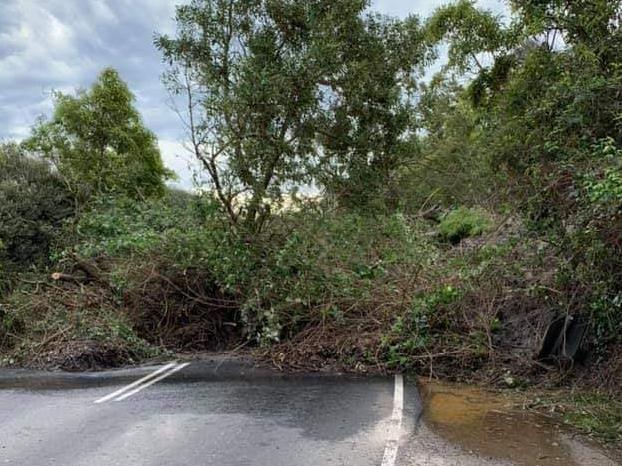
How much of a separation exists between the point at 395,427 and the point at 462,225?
1298cm

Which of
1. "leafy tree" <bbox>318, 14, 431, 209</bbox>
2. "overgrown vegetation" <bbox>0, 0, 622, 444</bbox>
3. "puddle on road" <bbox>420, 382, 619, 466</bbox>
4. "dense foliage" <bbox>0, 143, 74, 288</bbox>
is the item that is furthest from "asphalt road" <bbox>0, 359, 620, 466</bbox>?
"dense foliage" <bbox>0, 143, 74, 288</bbox>

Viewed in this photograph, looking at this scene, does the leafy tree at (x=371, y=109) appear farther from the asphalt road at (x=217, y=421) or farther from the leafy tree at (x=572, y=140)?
the asphalt road at (x=217, y=421)

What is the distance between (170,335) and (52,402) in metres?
4.00

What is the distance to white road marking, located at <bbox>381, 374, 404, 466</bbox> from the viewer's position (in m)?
4.94

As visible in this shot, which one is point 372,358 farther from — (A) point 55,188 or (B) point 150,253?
(A) point 55,188

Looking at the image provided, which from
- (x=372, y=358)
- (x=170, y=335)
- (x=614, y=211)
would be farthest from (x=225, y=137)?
(x=614, y=211)

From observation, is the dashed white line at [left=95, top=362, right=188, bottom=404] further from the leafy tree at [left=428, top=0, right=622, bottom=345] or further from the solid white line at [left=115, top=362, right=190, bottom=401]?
the leafy tree at [left=428, top=0, right=622, bottom=345]

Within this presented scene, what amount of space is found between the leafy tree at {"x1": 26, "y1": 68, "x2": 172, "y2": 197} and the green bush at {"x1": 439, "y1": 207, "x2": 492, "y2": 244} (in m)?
10.4

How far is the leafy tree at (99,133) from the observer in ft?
61.9

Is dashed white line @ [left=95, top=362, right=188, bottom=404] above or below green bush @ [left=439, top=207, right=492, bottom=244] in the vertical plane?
below

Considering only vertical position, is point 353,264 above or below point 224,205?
below

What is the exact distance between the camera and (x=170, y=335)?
11203mm

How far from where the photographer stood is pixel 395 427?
19.1 feet

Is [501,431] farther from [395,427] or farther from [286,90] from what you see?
[286,90]
